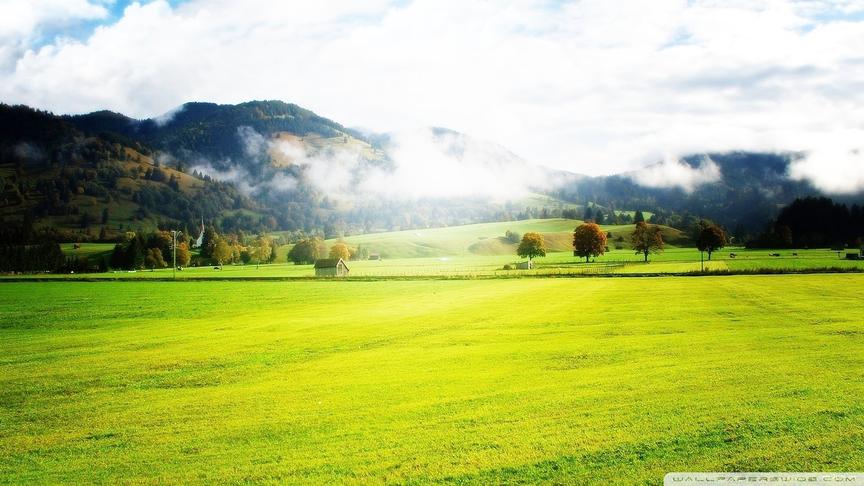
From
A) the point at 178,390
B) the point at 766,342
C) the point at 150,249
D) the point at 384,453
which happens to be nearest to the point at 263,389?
the point at 178,390

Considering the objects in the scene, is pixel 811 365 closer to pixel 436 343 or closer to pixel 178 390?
pixel 436 343

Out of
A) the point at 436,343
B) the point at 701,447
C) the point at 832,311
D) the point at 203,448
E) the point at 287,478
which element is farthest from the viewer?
the point at 832,311

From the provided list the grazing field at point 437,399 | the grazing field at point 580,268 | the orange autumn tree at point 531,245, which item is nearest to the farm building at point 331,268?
the grazing field at point 580,268

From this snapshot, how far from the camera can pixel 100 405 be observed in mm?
18828

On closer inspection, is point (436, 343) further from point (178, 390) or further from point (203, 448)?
point (203, 448)

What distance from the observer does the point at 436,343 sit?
30.2 meters

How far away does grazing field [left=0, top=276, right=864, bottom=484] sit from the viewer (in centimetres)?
1302

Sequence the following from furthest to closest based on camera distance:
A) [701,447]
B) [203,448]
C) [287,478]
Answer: [203,448] < [701,447] < [287,478]

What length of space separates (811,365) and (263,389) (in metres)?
21.1

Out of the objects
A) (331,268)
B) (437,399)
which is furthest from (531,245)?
(437,399)

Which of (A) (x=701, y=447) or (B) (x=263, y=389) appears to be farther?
(B) (x=263, y=389)

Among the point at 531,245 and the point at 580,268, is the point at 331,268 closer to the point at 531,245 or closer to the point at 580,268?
the point at 580,268

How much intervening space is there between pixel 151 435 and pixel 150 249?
177356 millimetres

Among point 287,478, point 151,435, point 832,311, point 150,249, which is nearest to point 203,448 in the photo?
point 151,435
